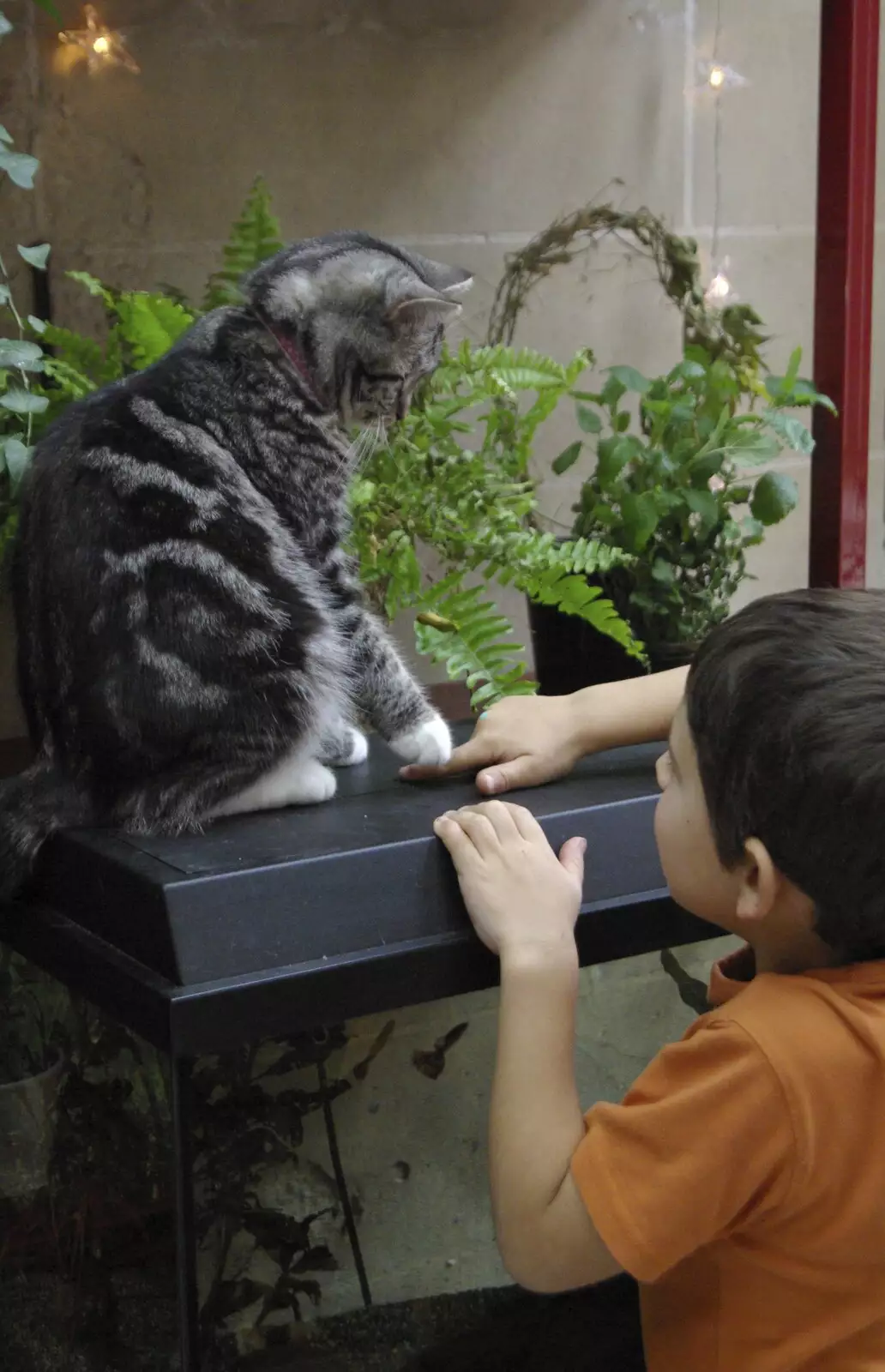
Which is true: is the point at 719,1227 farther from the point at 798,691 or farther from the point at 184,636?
the point at 184,636

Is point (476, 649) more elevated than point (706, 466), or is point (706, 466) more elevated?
point (706, 466)

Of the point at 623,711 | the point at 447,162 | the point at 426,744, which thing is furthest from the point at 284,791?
the point at 447,162

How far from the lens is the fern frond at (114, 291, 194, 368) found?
1.26 metres

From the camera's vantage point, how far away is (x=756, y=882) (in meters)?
0.79

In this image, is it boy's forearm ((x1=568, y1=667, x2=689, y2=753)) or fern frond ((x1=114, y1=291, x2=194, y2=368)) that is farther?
fern frond ((x1=114, y1=291, x2=194, y2=368))

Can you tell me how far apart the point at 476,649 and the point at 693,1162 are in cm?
57

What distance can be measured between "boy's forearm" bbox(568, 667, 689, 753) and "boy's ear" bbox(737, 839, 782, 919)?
0.32 m

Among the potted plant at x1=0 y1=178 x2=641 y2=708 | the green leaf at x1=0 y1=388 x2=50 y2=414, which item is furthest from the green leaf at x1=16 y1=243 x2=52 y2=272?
the green leaf at x1=0 y1=388 x2=50 y2=414

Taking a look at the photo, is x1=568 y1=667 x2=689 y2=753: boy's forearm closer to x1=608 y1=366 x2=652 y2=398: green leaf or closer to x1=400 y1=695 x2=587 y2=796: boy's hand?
x1=400 y1=695 x2=587 y2=796: boy's hand

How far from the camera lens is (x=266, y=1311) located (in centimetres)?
95

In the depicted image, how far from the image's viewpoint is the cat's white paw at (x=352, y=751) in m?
1.19

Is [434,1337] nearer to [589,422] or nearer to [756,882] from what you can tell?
[756,882]

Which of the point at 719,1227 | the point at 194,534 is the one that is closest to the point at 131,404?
the point at 194,534

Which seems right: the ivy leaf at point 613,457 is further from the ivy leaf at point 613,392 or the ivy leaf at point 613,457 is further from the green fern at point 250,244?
the green fern at point 250,244
